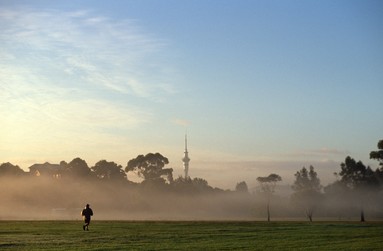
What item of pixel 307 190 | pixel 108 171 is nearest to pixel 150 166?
pixel 108 171

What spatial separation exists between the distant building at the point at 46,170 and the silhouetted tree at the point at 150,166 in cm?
2350

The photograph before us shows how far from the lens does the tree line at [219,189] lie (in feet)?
328

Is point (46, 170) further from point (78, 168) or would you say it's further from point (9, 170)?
point (78, 168)

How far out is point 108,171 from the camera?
536 ft

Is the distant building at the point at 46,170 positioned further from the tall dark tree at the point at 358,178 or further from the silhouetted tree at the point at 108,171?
the tall dark tree at the point at 358,178

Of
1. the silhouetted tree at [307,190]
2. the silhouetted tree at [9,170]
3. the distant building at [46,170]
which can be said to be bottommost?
the silhouetted tree at [307,190]

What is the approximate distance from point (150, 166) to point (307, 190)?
2311 inches

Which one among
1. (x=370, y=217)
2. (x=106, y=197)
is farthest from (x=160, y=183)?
(x=370, y=217)

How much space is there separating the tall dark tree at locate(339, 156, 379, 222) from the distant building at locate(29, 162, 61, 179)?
311ft

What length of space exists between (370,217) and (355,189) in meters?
28.5

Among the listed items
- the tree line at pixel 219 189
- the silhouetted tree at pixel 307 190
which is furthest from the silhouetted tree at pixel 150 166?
the silhouetted tree at pixel 307 190

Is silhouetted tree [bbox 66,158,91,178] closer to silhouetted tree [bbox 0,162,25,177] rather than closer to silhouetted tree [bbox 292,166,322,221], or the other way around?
silhouetted tree [bbox 0,162,25,177]

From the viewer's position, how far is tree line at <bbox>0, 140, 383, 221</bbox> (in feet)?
328

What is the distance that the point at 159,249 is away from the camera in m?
28.9
